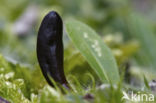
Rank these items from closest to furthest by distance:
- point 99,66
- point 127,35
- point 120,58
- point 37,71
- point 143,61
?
point 99,66, point 37,71, point 120,58, point 143,61, point 127,35

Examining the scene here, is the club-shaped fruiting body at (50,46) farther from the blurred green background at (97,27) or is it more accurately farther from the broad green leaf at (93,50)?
the blurred green background at (97,27)

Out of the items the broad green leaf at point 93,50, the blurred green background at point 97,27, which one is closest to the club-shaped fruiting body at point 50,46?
the broad green leaf at point 93,50

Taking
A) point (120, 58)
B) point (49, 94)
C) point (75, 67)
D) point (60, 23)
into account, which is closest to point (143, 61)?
A: point (120, 58)

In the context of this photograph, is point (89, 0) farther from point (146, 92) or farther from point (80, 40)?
point (146, 92)

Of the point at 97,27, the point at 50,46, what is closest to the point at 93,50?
the point at 50,46

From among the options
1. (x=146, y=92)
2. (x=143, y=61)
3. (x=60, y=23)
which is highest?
(x=60, y=23)

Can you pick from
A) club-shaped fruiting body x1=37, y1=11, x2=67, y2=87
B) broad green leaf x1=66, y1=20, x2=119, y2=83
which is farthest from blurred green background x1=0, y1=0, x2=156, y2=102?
club-shaped fruiting body x1=37, y1=11, x2=67, y2=87

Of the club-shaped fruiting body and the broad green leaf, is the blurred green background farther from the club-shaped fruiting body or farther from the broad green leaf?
the club-shaped fruiting body
